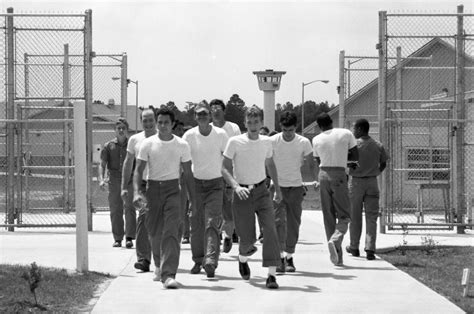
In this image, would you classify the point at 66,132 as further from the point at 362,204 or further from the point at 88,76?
the point at 362,204

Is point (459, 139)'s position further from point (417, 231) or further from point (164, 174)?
point (164, 174)

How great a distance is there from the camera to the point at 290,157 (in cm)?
1151

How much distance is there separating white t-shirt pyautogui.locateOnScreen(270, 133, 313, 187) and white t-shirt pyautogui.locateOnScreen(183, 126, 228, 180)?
749 mm

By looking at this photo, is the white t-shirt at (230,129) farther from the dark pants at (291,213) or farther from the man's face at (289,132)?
the dark pants at (291,213)

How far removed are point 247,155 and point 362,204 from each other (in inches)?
127

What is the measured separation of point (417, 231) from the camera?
1703cm

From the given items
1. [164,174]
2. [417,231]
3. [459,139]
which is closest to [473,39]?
[459,139]

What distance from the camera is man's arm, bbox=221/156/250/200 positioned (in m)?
10.0

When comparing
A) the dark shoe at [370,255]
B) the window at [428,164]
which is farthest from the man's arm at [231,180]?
the window at [428,164]

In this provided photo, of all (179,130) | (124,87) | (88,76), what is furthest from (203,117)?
(124,87)

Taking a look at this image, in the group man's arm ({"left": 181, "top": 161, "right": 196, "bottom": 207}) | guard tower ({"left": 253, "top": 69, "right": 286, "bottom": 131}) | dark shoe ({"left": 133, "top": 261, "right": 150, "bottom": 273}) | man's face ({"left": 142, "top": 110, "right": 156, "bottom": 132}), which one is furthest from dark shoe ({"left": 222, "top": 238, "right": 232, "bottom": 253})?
guard tower ({"left": 253, "top": 69, "right": 286, "bottom": 131})

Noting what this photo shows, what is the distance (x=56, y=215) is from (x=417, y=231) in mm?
7315

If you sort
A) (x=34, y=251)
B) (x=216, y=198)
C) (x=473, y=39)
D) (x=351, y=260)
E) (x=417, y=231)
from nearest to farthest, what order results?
1. (x=216, y=198)
2. (x=351, y=260)
3. (x=34, y=251)
4. (x=473, y=39)
5. (x=417, y=231)

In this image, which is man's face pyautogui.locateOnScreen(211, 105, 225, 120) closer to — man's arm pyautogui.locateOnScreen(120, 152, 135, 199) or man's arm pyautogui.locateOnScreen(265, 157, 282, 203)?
man's arm pyautogui.locateOnScreen(120, 152, 135, 199)
